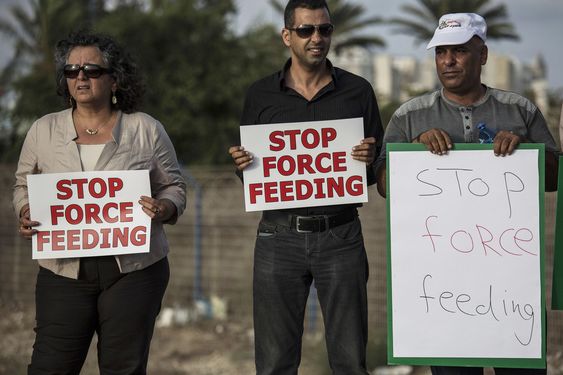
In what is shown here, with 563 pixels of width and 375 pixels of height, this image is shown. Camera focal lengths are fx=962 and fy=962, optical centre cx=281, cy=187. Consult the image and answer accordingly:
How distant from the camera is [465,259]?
420cm

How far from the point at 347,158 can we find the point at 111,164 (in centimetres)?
109

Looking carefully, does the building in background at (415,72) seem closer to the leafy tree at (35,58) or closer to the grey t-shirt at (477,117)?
the leafy tree at (35,58)

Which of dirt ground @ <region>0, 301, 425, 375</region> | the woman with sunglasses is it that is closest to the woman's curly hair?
the woman with sunglasses

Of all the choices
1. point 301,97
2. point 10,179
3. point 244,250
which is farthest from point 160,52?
point 301,97

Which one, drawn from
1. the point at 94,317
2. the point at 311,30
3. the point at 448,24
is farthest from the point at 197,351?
the point at 448,24

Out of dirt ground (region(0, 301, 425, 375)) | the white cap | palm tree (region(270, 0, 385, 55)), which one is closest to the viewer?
the white cap

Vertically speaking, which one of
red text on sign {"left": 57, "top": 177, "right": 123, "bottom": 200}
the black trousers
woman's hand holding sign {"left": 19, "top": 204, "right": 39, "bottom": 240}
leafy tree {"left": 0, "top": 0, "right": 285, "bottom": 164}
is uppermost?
leafy tree {"left": 0, "top": 0, "right": 285, "bottom": 164}

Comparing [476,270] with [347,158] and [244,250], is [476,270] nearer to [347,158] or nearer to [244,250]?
[347,158]

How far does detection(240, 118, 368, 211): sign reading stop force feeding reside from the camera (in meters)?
4.40

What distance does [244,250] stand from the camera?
1262cm

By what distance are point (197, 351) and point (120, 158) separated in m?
6.57

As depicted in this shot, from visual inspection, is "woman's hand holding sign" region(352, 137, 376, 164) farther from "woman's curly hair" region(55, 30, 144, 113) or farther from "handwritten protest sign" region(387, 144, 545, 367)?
"woman's curly hair" region(55, 30, 144, 113)

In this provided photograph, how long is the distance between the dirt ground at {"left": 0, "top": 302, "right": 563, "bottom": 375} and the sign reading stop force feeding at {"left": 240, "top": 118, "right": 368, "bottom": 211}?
4262 millimetres

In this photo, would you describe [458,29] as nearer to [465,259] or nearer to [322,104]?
[322,104]
